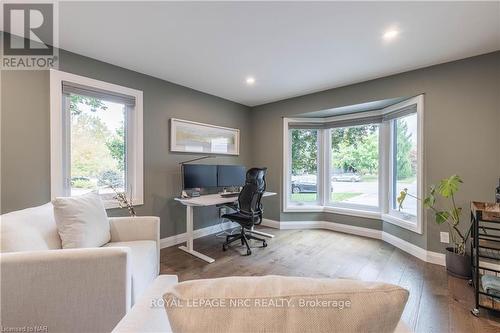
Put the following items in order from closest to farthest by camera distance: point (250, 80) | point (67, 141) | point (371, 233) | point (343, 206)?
point (67, 141), point (250, 80), point (371, 233), point (343, 206)

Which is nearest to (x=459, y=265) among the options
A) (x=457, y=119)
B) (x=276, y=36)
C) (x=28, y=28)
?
(x=457, y=119)

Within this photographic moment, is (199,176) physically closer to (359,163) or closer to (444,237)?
(359,163)

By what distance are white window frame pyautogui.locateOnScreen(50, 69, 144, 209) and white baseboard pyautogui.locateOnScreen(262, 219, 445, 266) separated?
242 cm

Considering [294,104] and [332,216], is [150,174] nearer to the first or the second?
[294,104]

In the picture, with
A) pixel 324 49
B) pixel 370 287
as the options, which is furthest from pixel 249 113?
pixel 370 287

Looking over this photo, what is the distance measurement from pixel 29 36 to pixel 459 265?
15.4 feet

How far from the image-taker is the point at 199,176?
3.33 m

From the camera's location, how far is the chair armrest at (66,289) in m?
1.12

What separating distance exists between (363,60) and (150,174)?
9.68ft

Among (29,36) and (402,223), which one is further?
(402,223)

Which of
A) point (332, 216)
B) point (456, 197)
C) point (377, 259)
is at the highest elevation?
point (456, 197)

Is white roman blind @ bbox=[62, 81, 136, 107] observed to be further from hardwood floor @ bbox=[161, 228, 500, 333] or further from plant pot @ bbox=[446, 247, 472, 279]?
plant pot @ bbox=[446, 247, 472, 279]

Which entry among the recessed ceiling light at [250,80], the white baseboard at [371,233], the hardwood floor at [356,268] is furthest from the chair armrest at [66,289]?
the white baseboard at [371,233]

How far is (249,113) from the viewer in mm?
4578
